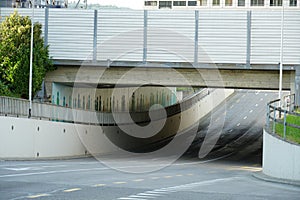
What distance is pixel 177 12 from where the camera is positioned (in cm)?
4681

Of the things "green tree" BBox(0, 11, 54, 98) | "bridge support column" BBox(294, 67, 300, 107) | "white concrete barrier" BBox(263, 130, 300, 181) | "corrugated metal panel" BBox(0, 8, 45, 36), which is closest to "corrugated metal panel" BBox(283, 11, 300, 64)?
"bridge support column" BBox(294, 67, 300, 107)

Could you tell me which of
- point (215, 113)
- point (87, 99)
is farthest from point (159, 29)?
point (215, 113)

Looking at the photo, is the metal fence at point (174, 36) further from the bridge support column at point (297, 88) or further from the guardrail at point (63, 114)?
the guardrail at point (63, 114)

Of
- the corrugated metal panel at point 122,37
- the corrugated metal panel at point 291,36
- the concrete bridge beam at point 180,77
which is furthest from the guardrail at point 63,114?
the corrugated metal panel at point 291,36

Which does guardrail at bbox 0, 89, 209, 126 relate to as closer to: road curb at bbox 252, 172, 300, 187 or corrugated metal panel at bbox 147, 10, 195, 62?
corrugated metal panel at bbox 147, 10, 195, 62

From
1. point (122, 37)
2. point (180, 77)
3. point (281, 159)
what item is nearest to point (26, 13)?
point (122, 37)

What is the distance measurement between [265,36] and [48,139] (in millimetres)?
14901

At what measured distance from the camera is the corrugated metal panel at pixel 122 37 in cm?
4678

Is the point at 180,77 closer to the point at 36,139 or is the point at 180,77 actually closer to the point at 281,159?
the point at 36,139

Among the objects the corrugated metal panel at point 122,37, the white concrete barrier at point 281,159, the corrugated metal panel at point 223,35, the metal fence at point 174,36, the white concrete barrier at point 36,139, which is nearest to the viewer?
the white concrete barrier at point 281,159

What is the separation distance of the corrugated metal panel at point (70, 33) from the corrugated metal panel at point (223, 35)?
716cm

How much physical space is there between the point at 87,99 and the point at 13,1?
937cm

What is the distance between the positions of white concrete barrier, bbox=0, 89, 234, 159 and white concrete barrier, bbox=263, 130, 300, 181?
1450cm

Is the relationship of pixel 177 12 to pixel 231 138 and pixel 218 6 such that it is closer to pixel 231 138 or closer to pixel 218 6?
pixel 231 138
